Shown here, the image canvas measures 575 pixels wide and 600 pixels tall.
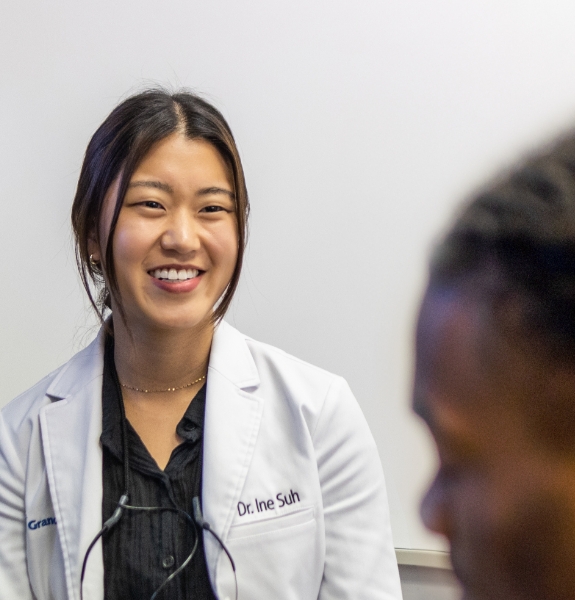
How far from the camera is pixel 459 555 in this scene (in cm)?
110

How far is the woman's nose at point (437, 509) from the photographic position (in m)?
1.04

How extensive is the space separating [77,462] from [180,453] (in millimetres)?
132

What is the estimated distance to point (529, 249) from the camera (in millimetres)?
916

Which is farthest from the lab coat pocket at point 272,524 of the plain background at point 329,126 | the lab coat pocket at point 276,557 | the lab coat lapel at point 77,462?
the plain background at point 329,126

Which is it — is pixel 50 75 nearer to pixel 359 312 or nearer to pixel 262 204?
pixel 262 204

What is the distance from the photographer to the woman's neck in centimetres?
87

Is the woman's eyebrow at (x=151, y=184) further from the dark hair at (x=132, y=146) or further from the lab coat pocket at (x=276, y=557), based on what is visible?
the lab coat pocket at (x=276, y=557)

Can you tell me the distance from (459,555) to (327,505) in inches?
16.0

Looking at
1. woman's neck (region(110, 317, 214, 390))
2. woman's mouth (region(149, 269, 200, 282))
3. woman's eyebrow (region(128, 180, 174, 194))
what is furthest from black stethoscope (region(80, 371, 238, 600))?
woman's eyebrow (region(128, 180, 174, 194))

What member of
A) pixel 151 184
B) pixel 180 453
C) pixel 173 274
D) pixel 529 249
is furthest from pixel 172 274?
pixel 529 249

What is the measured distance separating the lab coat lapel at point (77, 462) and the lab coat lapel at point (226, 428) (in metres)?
0.14

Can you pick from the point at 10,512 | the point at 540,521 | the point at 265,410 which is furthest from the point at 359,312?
the point at 10,512

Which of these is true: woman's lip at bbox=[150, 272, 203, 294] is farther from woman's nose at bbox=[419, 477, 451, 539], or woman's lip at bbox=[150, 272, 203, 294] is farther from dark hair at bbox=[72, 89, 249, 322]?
woman's nose at bbox=[419, 477, 451, 539]

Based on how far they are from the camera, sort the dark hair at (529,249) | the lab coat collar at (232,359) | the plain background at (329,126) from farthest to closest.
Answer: the plain background at (329,126)
the lab coat collar at (232,359)
the dark hair at (529,249)
